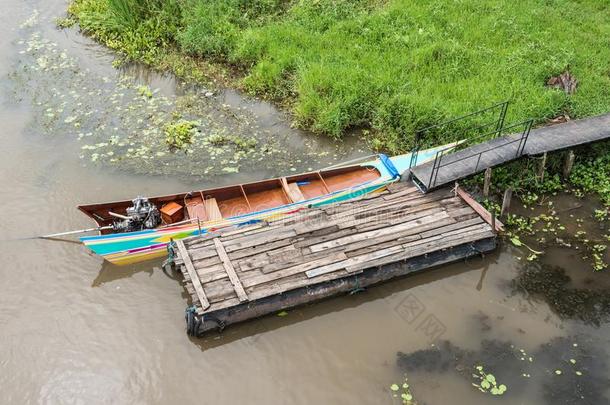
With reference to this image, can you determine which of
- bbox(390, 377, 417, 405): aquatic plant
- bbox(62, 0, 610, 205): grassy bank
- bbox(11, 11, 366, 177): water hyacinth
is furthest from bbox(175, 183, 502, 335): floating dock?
bbox(11, 11, 366, 177): water hyacinth

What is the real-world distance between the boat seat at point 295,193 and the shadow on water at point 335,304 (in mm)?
2693

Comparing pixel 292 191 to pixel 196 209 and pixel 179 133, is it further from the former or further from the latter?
pixel 179 133

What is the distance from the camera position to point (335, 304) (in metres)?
10.2

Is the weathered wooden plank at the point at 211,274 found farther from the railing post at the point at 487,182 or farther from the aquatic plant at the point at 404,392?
the railing post at the point at 487,182

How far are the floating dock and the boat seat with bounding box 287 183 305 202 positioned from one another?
537mm

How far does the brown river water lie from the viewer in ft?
28.9

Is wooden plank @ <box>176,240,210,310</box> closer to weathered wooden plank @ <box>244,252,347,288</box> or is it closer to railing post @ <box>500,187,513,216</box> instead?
weathered wooden plank @ <box>244,252,347,288</box>

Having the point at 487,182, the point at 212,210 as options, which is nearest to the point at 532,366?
the point at 487,182

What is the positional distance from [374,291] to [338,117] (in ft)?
19.4

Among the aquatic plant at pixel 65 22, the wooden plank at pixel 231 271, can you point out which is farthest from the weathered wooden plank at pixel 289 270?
the aquatic plant at pixel 65 22

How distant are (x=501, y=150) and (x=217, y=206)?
727 cm

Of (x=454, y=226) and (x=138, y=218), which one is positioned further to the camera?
(x=454, y=226)

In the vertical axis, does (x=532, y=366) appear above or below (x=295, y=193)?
below

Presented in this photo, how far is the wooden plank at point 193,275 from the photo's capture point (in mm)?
9344
